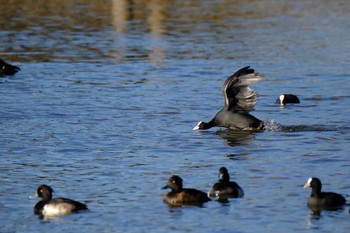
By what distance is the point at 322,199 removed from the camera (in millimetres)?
15891

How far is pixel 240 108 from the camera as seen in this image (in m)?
24.0

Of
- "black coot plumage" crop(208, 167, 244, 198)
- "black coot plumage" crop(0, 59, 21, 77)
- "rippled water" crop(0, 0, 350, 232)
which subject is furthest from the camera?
"black coot plumage" crop(0, 59, 21, 77)

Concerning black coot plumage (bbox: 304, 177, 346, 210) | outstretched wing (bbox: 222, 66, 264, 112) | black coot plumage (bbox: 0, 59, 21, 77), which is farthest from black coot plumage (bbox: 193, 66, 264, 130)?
black coot plumage (bbox: 0, 59, 21, 77)

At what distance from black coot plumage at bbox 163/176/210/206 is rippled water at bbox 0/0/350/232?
13 cm

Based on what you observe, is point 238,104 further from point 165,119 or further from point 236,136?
point 165,119

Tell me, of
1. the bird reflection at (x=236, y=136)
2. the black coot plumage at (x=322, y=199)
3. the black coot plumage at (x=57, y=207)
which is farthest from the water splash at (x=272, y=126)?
the black coot plumage at (x=57, y=207)

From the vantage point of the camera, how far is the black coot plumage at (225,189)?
1658 cm

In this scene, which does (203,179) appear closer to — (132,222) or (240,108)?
(132,222)

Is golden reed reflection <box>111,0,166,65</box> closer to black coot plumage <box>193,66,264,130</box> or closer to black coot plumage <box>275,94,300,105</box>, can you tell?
black coot plumage <box>275,94,300,105</box>

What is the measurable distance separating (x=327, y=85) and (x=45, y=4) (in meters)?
28.5

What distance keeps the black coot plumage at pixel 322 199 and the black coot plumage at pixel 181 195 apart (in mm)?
1605

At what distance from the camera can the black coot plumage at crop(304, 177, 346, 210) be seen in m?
15.9

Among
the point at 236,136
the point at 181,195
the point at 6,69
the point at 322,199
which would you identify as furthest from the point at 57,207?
the point at 6,69

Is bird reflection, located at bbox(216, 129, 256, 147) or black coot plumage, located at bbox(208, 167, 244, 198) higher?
bird reflection, located at bbox(216, 129, 256, 147)
